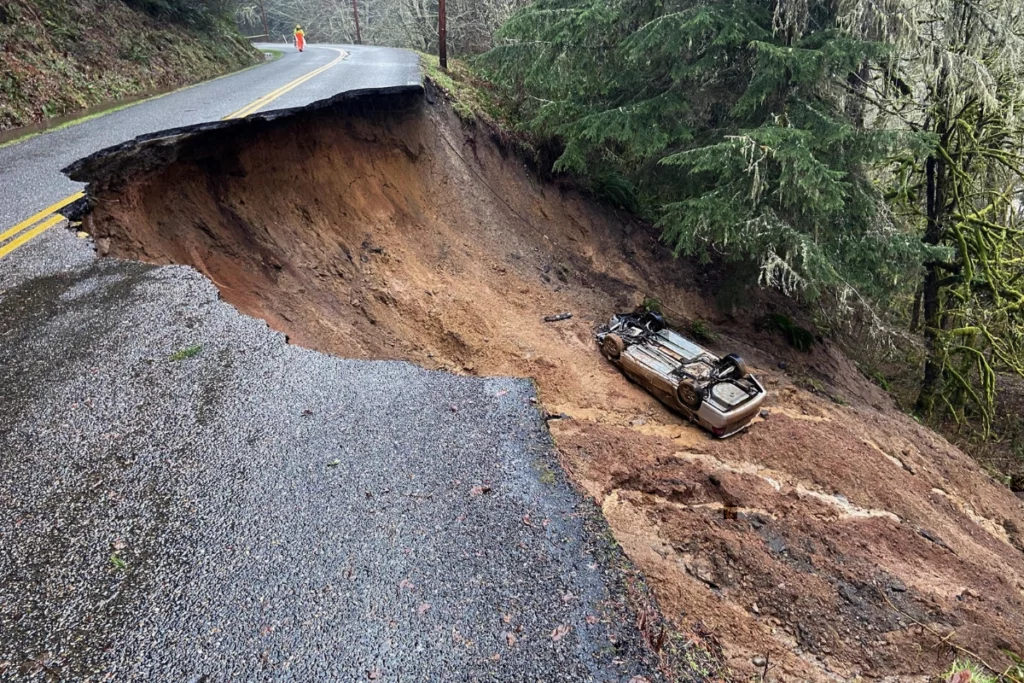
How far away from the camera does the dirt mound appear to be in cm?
439

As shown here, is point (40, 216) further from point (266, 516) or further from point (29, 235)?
point (266, 516)

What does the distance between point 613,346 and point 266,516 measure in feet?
20.6

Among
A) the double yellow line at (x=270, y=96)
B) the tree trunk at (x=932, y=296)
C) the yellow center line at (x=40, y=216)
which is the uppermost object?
the double yellow line at (x=270, y=96)

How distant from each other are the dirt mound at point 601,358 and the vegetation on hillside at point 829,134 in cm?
163

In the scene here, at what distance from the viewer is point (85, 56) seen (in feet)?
35.8

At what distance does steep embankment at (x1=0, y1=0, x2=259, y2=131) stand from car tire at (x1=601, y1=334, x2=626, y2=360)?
31.9 feet

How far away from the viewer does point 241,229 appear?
7.74 meters

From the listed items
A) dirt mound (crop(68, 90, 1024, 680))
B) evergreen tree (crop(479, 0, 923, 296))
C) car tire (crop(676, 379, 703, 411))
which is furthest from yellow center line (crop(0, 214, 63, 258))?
evergreen tree (crop(479, 0, 923, 296))

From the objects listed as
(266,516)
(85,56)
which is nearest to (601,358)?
(266,516)

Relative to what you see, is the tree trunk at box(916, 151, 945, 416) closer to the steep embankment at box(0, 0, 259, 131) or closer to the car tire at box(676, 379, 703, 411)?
the car tire at box(676, 379, 703, 411)

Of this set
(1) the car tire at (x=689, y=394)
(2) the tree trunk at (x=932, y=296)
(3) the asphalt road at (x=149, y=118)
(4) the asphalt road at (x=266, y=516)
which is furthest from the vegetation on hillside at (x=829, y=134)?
(4) the asphalt road at (x=266, y=516)

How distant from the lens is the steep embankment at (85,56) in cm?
905

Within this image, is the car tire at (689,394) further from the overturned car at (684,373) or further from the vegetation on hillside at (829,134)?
the vegetation on hillside at (829,134)

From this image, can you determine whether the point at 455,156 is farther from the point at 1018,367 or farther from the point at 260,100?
the point at 1018,367
